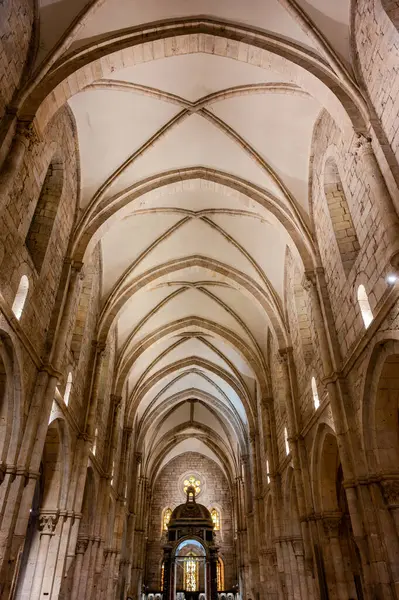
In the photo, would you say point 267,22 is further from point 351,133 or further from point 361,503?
point 361,503

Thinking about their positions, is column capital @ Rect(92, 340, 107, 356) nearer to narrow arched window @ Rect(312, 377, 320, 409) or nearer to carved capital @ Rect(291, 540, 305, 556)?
narrow arched window @ Rect(312, 377, 320, 409)

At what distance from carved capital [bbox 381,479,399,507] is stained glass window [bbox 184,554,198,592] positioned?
27.0 m

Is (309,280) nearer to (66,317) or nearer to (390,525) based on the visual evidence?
(390,525)

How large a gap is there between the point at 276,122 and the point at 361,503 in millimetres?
8830

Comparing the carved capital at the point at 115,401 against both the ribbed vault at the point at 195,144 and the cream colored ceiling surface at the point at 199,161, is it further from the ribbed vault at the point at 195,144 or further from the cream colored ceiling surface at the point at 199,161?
the cream colored ceiling surface at the point at 199,161

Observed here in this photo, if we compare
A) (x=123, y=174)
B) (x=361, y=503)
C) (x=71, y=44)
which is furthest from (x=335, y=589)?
(x=71, y=44)

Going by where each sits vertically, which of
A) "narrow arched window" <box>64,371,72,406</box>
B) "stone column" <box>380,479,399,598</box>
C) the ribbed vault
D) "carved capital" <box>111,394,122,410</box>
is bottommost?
"stone column" <box>380,479,399,598</box>

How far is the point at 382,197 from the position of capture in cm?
745

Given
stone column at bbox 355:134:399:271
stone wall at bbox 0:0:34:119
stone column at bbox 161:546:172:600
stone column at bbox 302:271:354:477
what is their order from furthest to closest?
1. stone column at bbox 161:546:172:600
2. stone column at bbox 302:271:354:477
3. stone wall at bbox 0:0:34:119
4. stone column at bbox 355:134:399:271

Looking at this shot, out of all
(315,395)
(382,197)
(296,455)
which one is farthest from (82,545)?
(382,197)

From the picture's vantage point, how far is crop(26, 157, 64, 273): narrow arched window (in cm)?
1016

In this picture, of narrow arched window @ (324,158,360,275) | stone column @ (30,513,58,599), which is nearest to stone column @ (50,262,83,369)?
stone column @ (30,513,58,599)

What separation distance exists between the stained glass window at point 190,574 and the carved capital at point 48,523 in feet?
76.5

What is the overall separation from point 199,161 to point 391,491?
9.84 meters
